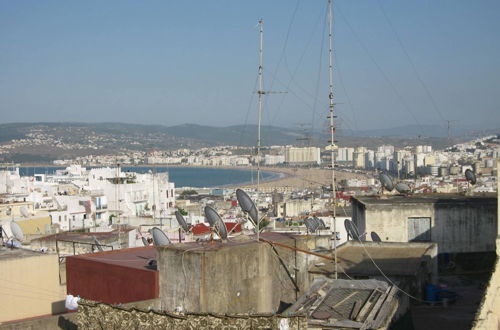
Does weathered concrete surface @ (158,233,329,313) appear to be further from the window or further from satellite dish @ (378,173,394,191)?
satellite dish @ (378,173,394,191)

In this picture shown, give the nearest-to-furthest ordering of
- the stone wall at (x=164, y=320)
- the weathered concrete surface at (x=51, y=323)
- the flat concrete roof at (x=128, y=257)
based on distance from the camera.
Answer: the stone wall at (x=164, y=320)
the weathered concrete surface at (x=51, y=323)
the flat concrete roof at (x=128, y=257)

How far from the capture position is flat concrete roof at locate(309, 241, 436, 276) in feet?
35.6

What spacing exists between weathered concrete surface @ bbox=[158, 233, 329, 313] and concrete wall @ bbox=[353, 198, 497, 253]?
18.5 ft

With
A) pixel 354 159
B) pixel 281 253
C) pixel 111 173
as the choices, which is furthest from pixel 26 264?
pixel 354 159

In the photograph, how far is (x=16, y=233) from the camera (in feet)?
48.9

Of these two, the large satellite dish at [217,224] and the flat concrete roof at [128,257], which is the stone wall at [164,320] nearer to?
the flat concrete roof at [128,257]

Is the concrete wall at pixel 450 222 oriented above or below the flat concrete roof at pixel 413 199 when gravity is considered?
below

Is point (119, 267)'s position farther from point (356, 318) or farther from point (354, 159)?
point (354, 159)

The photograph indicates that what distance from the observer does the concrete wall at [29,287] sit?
11.3m

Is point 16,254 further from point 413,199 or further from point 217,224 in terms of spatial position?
point 413,199

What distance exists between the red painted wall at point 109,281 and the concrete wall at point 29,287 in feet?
1.59

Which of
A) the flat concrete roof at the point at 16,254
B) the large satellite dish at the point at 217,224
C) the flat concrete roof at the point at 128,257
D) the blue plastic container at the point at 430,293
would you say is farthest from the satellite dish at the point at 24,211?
the blue plastic container at the point at 430,293

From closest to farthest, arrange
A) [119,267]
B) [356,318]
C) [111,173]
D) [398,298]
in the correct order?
1. [356,318]
2. [398,298]
3. [119,267]
4. [111,173]

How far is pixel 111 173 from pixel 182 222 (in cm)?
4414
